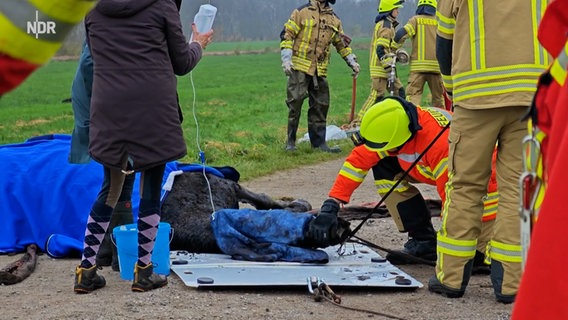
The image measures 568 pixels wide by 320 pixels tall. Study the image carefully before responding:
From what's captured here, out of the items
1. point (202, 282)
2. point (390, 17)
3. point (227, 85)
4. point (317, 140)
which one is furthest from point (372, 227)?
point (227, 85)

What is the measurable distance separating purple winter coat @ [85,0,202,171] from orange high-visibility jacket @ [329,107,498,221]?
1215 millimetres

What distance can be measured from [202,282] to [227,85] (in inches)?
1111

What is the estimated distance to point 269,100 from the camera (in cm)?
2403

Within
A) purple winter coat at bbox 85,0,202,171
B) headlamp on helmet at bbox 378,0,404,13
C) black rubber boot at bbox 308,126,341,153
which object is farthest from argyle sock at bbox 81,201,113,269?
headlamp on helmet at bbox 378,0,404,13

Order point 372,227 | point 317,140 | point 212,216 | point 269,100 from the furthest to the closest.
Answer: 1. point 269,100
2. point 317,140
3. point 372,227
4. point 212,216

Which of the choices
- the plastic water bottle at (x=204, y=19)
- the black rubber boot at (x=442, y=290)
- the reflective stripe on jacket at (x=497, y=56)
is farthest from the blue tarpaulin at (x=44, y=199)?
the reflective stripe on jacket at (x=497, y=56)

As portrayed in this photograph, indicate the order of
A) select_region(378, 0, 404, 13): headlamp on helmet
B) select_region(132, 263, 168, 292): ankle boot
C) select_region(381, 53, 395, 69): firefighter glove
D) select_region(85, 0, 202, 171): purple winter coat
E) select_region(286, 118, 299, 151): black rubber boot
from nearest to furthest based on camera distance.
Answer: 1. select_region(85, 0, 202, 171): purple winter coat
2. select_region(132, 263, 168, 292): ankle boot
3. select_region(286, 118, 299, 151): black rubber boot
4. select_region(381, 53, 395, 69): firefighter glove
5. select_region(378, 0, 404, 13): headlamp on helmet

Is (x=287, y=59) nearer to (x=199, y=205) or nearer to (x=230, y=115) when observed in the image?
(x=199, y=205)

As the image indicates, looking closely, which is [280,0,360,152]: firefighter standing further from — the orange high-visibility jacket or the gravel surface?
the gravel surface

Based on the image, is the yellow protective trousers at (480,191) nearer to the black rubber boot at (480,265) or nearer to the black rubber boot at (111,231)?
the black rubber boot at (480,265)

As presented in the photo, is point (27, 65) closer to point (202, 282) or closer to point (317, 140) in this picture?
point (202, 282)

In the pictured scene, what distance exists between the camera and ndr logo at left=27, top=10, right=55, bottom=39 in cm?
182

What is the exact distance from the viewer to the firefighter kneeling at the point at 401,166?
5.61 meters

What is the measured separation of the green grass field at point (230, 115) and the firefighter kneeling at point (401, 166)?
1.23 m
